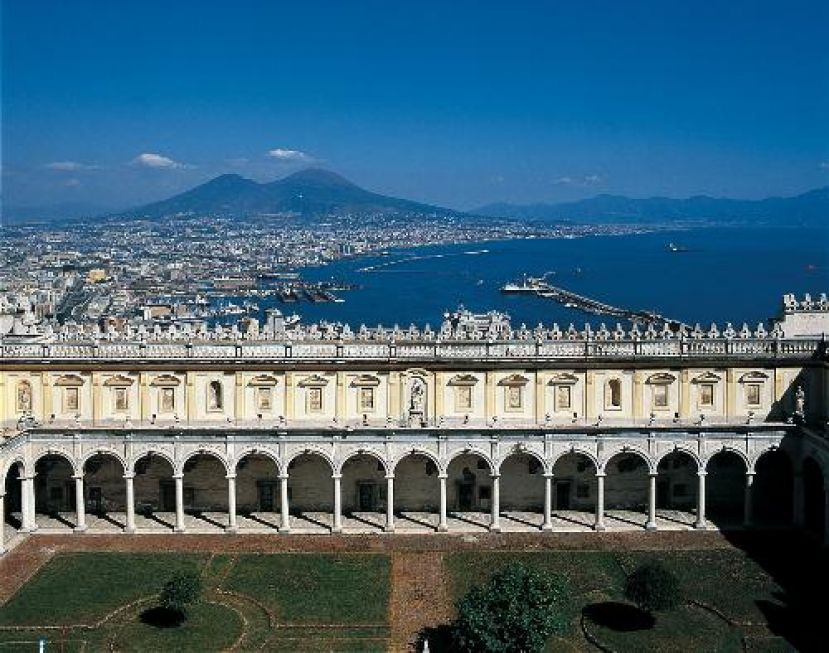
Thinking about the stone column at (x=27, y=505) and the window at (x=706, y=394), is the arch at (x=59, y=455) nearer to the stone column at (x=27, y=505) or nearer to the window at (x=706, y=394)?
the stone column at (x=27, y=505)

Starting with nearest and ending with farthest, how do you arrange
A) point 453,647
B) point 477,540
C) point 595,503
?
point 453,647, point 477,540, point 595,503

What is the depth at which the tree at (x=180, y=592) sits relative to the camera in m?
33.3

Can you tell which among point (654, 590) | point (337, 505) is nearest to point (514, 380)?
point (337, 505)

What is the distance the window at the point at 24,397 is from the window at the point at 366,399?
14.9 m

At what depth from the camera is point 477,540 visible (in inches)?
1677

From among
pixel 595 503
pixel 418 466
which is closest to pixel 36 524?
pixel 418 466

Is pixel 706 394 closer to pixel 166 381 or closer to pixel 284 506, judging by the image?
pixel 284 506

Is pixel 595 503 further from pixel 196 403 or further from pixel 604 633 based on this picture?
pixel 196 403

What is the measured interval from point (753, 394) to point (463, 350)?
13.2m

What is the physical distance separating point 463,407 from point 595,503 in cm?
748

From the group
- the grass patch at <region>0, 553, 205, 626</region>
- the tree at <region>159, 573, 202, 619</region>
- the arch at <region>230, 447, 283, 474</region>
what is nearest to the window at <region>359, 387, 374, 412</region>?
the arch at <region>230, 447, 283, 474</region>

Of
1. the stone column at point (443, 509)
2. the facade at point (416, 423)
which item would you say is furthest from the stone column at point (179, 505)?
the stone column at point (443, 509)

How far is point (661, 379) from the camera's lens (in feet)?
147

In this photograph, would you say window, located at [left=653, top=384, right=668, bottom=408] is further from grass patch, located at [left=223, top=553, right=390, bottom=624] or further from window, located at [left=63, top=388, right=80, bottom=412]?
window, located at [left=63, top=388, right=80, bottom=412]
